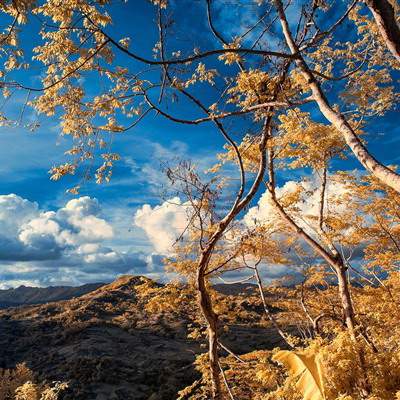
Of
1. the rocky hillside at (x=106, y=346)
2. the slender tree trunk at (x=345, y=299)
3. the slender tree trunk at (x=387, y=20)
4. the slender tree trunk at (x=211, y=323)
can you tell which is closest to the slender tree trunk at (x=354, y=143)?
the slender tree trunk at (x=387, y=20)

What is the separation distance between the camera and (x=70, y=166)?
7.05 meters

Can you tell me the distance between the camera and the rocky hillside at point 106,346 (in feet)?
115

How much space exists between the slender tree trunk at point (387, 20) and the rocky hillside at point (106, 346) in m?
23.4

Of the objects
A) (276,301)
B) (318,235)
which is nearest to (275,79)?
(318,235)

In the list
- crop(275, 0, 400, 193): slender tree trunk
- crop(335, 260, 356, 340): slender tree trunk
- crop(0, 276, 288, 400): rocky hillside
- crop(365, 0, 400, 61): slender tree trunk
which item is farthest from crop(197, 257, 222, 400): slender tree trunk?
crop(0, 276, 288, 400): rocky hillside

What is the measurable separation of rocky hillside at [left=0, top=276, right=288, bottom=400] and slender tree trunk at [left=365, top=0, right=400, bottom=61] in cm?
2340

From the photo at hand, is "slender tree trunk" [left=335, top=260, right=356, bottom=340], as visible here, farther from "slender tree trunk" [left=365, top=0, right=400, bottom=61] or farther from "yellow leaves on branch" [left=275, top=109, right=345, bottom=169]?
"slender tree trunk" [left=365, top=0, right=400, bottom=61]

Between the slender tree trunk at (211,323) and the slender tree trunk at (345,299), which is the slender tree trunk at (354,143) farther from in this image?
the slender tree trunk at (345,299)

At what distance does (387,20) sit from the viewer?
426 cm

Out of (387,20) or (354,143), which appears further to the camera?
(354,143)

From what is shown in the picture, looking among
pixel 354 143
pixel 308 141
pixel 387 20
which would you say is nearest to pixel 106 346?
pixel 308 141

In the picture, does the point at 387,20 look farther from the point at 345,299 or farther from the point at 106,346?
the point at 106,346

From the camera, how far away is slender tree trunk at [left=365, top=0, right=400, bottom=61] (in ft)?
13.9

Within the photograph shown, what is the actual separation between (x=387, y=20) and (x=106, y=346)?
157ft
